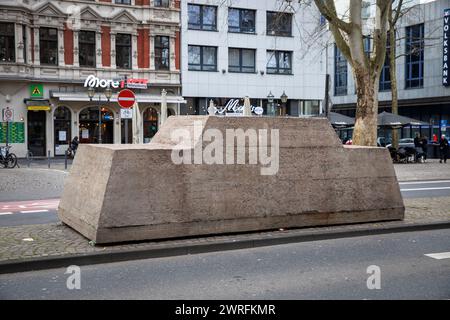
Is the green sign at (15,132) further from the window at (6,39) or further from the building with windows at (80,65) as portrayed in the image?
the window at (6,39)

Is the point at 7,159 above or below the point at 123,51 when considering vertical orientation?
below

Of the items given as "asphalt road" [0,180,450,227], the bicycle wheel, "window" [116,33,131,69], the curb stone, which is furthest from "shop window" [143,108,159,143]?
the curb stone

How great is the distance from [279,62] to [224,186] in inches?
1441

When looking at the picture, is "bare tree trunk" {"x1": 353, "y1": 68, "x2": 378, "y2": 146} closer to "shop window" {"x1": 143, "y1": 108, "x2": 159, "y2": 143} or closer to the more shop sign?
the more shop sign

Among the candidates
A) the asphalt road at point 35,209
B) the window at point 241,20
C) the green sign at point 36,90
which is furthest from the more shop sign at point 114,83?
the asphalt road at point 35,209

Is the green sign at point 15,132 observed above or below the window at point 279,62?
below

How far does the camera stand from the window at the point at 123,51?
1512 inches

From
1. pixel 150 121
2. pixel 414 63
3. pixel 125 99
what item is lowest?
pixel 150 121

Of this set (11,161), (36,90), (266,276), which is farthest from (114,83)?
(266,276)

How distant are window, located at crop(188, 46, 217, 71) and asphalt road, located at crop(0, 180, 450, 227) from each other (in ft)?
84.2

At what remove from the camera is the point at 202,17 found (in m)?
40.3

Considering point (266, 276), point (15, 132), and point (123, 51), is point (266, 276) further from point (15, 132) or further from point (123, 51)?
point (123, 51)

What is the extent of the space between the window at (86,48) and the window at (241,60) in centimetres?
1079
